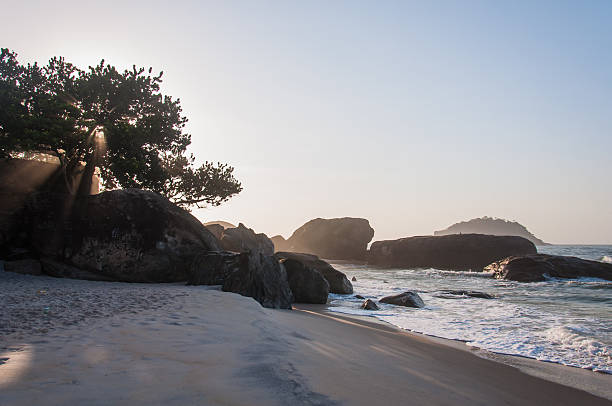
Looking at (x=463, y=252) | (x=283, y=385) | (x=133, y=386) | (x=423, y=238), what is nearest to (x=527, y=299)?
(x=283, y=385)

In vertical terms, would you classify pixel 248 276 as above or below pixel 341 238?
below

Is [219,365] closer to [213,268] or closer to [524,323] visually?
[213,268]

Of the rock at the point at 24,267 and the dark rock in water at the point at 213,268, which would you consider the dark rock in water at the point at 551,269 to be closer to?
the dark rock in water at the point at 213,268

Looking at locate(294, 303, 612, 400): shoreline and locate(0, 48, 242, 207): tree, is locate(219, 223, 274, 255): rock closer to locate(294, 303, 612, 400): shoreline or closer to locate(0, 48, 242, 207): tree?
locate(0, 48, 242, 207): tree

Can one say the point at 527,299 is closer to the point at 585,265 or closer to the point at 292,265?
the point at 292,265

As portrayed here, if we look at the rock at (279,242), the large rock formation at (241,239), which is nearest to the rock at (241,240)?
the large rock formation at (241,239)

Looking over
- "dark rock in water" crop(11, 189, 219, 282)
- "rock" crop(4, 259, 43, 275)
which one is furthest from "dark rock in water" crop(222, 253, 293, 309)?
"rock" crop(4, 259, 43, 275)

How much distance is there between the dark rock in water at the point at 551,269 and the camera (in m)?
22.3

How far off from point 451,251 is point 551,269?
857 inches

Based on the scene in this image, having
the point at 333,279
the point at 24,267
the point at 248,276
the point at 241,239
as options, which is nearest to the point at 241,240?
the point at 241,239

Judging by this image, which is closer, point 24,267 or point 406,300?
point 24,267

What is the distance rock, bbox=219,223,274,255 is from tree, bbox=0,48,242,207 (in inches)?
178

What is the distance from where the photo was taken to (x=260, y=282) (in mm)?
8883

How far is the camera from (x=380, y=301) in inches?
486
